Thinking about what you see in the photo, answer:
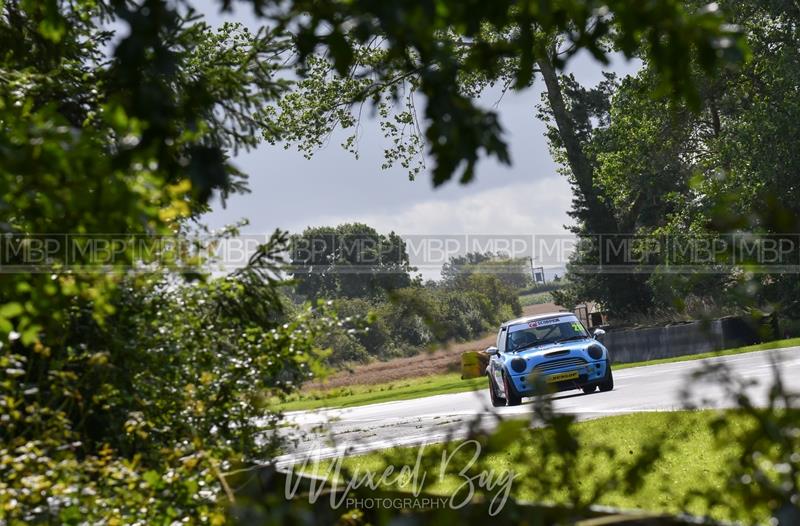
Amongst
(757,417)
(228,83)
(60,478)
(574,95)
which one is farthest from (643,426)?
(574,95)

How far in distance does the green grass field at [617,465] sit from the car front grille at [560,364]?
5.32 meters

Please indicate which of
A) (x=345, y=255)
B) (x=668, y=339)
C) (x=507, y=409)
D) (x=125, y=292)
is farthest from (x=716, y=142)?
(x=345, y=255)

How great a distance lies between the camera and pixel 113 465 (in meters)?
5.55

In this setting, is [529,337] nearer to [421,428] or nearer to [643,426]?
[421,428]

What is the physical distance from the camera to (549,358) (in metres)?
19.0

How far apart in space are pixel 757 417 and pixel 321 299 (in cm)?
452

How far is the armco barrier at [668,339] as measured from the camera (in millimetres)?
32000

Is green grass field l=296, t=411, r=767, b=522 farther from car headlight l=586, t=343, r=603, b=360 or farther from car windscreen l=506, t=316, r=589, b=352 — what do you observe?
car windscreen l=506, t=316, r=589, b=352

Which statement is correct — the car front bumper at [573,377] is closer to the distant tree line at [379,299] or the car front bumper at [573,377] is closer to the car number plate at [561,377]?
the car number plate at [561,377]

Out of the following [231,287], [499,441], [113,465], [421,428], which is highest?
[231,287]

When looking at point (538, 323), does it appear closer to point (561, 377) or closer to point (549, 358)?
point (549, 358)

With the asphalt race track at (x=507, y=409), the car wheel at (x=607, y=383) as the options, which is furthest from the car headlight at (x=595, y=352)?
the asphalt race track at (x=507, y=409)

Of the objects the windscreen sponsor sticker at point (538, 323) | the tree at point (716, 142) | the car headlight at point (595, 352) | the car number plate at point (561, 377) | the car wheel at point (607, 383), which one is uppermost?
the tree at point (716, 142)

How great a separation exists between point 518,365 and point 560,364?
2.25ft
